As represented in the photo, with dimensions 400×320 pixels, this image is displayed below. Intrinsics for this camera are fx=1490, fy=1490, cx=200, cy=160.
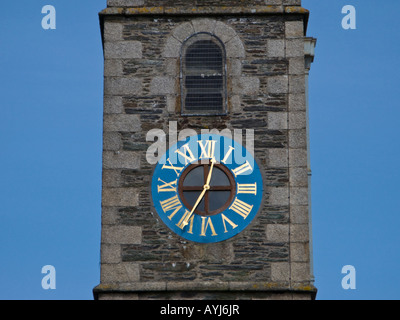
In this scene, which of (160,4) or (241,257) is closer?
(241,257)

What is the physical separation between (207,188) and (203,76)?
212 centimetres

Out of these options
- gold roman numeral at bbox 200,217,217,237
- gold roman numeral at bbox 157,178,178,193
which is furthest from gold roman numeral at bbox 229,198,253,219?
gold roman numeral at bbox 157,178,178,193

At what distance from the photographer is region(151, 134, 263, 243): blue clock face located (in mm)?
24906

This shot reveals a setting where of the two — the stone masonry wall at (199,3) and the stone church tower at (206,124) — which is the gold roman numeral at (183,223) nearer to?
the stone church tower at (206,124)

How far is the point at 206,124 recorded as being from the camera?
83.8 feet

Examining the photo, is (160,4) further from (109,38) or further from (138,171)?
(138,171)

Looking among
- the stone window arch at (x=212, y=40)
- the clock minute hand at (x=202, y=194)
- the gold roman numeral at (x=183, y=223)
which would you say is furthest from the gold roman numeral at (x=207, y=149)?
the gold roman numeral at (x=183, y=223)

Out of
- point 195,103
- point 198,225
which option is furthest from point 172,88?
point 198,225

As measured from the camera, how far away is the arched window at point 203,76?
84.4ft

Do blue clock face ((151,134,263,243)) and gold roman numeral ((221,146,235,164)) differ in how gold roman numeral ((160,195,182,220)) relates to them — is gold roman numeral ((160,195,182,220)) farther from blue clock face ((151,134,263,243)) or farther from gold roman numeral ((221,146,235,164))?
gold roman numeral ((221,146,235,164))

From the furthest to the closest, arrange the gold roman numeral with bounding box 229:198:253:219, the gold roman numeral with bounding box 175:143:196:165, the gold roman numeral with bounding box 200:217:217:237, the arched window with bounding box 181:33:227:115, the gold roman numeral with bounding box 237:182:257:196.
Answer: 1. the arched window with bounding box 181:33:227:115
2. the gold roman numeral with bounding box 175:143:196:165
3. the gold roman numeral with bounding box 237:182:257:196
4. the gold roman numeral with bounding box 229:198:253:219
5. the gold roman numeral with bounding box 200:217:217:237

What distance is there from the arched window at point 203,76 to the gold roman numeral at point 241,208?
1662mm

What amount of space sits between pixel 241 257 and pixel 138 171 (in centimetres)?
232

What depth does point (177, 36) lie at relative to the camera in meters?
26.2
